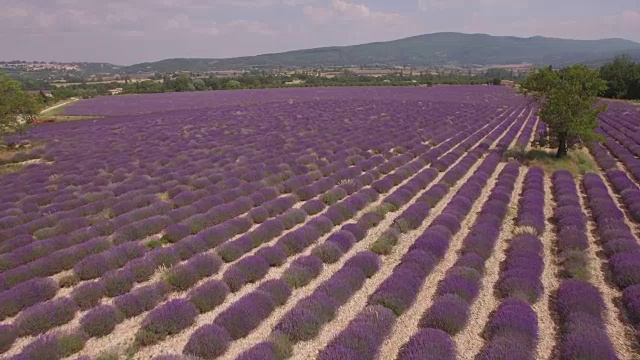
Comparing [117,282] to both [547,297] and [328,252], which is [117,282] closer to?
[328,252]

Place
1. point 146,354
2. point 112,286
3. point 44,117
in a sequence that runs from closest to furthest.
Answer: point 146,354 → point 112,286 → point 44,117

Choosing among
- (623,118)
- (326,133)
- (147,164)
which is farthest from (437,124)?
(147,164)

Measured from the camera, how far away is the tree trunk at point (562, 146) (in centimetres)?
1780

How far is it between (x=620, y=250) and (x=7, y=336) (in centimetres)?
1121

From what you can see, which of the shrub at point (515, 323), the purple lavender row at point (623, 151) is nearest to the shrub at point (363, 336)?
the shrub at point (515, 323)

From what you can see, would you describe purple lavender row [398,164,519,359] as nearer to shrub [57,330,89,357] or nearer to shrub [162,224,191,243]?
shrub [57,330,89,357]

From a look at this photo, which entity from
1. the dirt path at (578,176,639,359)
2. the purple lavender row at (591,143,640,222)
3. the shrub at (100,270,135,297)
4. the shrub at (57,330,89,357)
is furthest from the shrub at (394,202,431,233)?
the shrub at (57,330,89,357)

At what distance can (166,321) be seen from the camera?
6.59 meters

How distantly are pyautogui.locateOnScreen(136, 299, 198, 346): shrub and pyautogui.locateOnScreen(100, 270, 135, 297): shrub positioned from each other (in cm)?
120

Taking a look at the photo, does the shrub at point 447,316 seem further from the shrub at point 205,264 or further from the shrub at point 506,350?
the shrub at point 205,264

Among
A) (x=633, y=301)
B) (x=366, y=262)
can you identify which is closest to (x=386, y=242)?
(x=366, y=262)

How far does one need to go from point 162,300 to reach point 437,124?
25.7 m

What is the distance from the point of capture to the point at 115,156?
68.4 ft

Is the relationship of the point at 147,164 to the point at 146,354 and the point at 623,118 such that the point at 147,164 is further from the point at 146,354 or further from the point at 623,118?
the point at 623,118
